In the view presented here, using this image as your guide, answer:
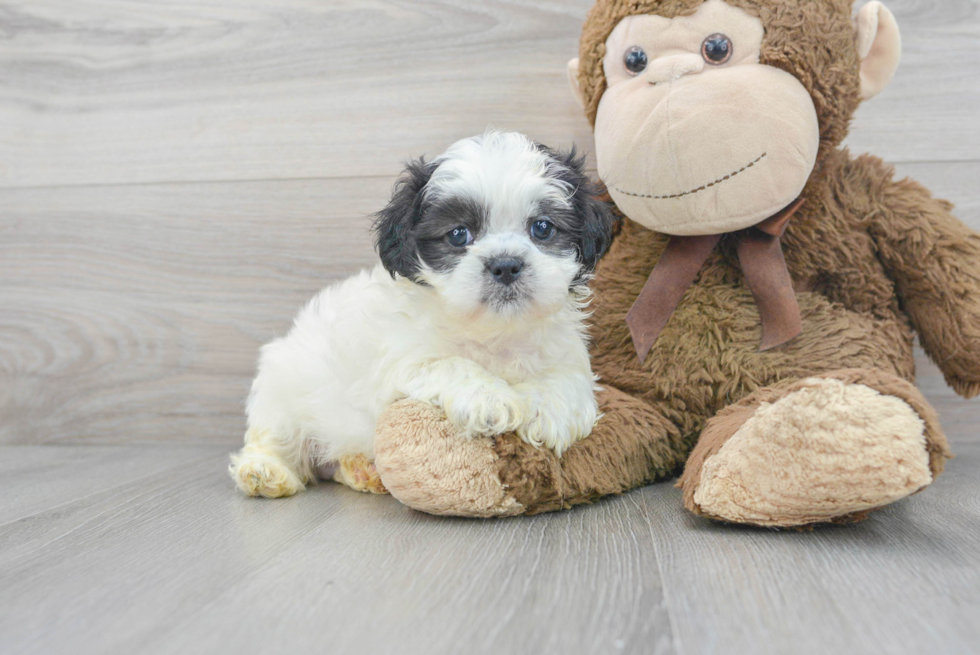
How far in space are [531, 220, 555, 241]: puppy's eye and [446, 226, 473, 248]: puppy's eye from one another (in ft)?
0.36

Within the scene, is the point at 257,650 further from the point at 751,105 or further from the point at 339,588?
the point at 751,105

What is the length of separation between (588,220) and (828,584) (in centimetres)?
69

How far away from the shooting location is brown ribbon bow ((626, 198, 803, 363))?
4.50 ft

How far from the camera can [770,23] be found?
1284mm

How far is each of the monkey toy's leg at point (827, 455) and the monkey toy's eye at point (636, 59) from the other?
648mm

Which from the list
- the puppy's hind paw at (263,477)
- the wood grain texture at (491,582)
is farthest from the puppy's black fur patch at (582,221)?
the puppy's hind paw at (263,477)

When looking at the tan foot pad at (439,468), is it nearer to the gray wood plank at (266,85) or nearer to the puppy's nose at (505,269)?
the puppy's nose at (505,269)

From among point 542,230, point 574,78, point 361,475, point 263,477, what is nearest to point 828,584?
point 542,230

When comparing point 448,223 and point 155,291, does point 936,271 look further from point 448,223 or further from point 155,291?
point 155,291

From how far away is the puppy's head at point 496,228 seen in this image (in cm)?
115

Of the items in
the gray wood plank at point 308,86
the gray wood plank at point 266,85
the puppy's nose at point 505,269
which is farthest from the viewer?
the gray wood plank at point 266,85

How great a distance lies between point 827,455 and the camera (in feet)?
3.18

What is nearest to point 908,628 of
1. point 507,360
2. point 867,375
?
point 867,375

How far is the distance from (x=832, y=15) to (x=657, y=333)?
0.65 meters
